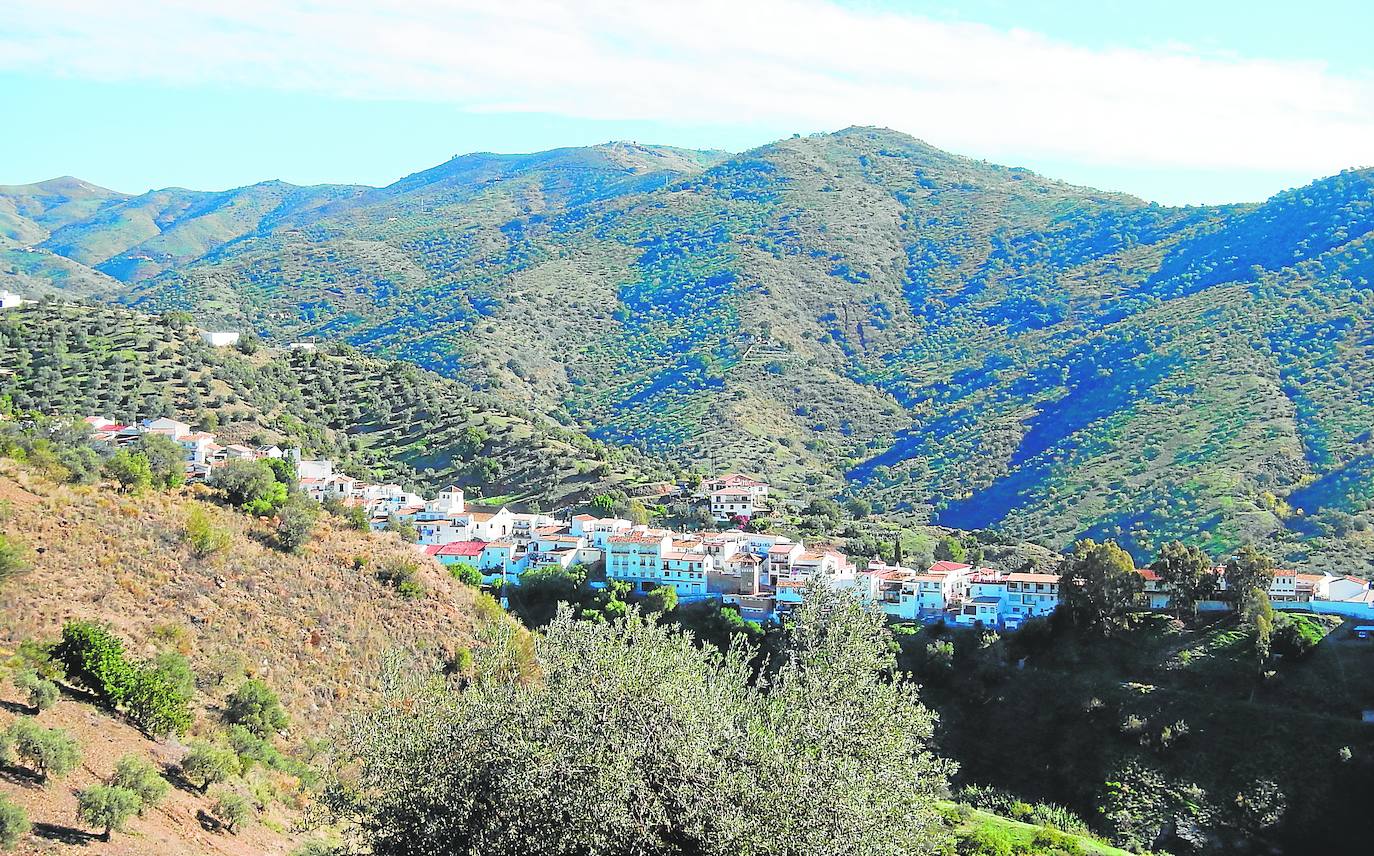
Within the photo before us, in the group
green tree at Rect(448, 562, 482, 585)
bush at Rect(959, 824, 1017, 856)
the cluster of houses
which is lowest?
bush at Rect(959, 824, 1017, 856)

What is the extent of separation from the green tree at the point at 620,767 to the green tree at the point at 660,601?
111 feet

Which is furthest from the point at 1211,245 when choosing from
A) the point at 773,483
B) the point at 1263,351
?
the point at 773,483

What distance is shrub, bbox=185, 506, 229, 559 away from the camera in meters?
34.1

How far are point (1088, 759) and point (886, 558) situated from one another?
63.4ft

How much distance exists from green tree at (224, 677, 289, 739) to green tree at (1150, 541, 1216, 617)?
109 feet

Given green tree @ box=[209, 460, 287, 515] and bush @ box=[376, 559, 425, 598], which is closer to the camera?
bush @ box=[376, 559, 425, 598]

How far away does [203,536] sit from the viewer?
3434 centimetres

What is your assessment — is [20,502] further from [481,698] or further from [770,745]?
[770,745]

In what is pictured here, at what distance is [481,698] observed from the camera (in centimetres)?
1552

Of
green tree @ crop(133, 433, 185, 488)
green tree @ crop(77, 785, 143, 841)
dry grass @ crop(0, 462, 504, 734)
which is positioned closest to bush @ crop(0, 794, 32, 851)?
green tree @ crop(77, 785, 143, 841)

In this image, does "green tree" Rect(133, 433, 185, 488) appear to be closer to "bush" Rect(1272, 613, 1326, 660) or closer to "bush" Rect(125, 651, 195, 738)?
"bush" Rect(125, 651, 195, 738)

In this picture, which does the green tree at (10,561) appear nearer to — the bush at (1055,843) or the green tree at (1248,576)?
the bush at (1055,843)

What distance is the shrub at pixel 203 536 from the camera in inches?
1344

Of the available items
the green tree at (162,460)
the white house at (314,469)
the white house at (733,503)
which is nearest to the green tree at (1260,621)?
the white house at (733,503)
